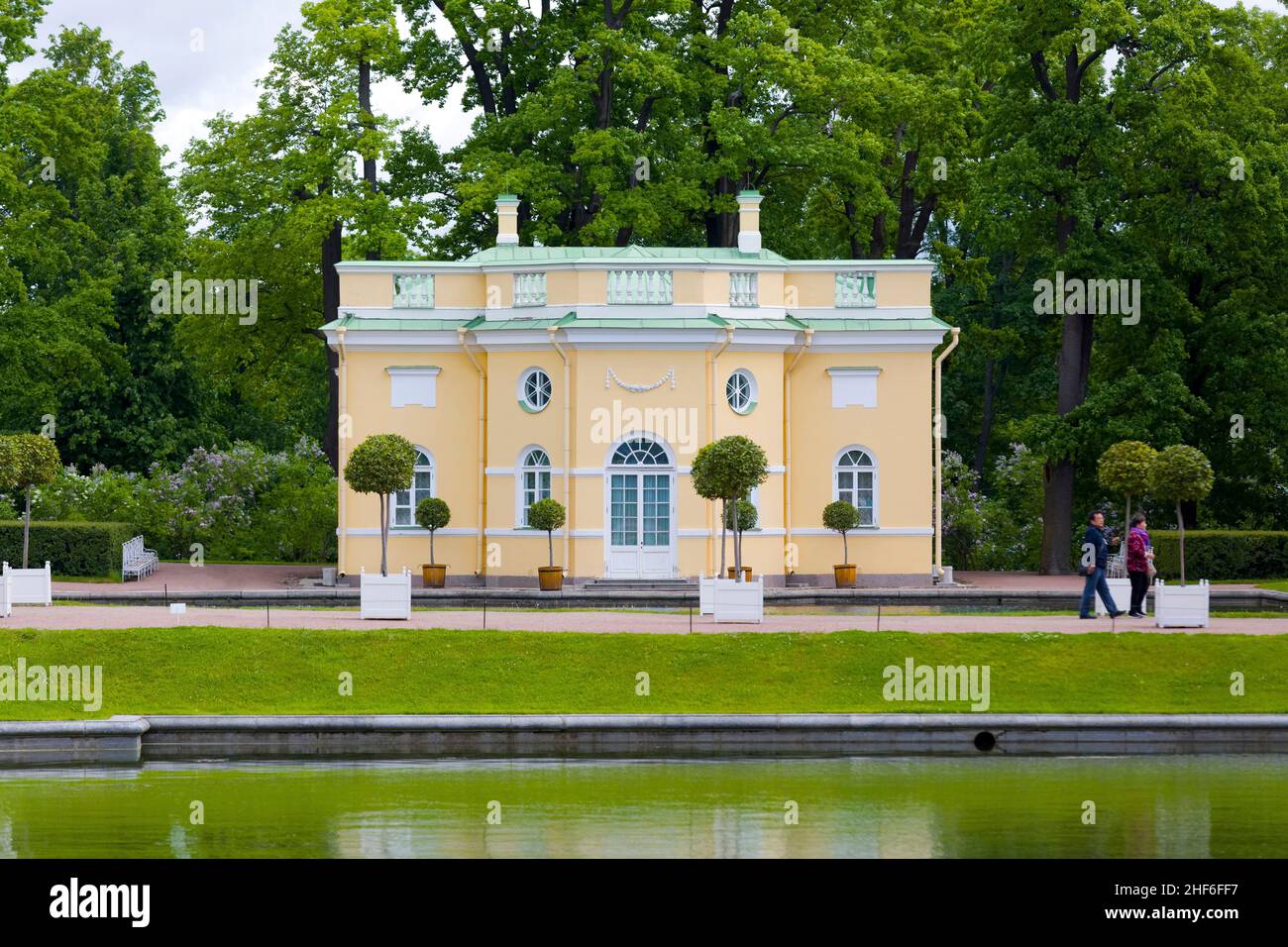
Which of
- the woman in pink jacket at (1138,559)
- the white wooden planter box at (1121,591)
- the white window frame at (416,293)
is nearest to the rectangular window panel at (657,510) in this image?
the white window frame at (416,293)

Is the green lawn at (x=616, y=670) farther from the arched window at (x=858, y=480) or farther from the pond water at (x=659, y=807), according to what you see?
the arched window at (x=858, y=480)

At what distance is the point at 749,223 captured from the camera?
42.2 m

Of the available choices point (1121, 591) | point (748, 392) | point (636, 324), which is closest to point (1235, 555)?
point (748, 392)

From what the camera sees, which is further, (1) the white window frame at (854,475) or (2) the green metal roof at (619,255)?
(1) the white window frame at (854,475)

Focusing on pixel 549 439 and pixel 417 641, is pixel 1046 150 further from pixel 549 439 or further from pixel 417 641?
pixel 417 641

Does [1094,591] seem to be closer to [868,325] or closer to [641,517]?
[641,517]

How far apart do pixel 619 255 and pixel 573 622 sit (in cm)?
1289

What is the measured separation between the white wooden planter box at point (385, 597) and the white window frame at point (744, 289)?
13517mm

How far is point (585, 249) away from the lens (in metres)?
41.3

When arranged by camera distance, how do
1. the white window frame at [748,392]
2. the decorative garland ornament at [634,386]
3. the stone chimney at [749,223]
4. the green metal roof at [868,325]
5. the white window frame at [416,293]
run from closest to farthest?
1. the decorative garland ornament at [634,386]
2. the white window frame at [748,392]
3. the green metal roof at [868,325]
4. the white window frame at [416,293]
5. the stone chimney at [749,223]

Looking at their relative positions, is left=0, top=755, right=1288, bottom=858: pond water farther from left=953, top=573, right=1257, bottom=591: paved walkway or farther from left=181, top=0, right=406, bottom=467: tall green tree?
left=181, top=0, right=406, bottom=467: tall green tree

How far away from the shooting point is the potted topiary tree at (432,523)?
1567 inches

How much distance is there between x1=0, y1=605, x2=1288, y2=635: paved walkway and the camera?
90.1 ft
